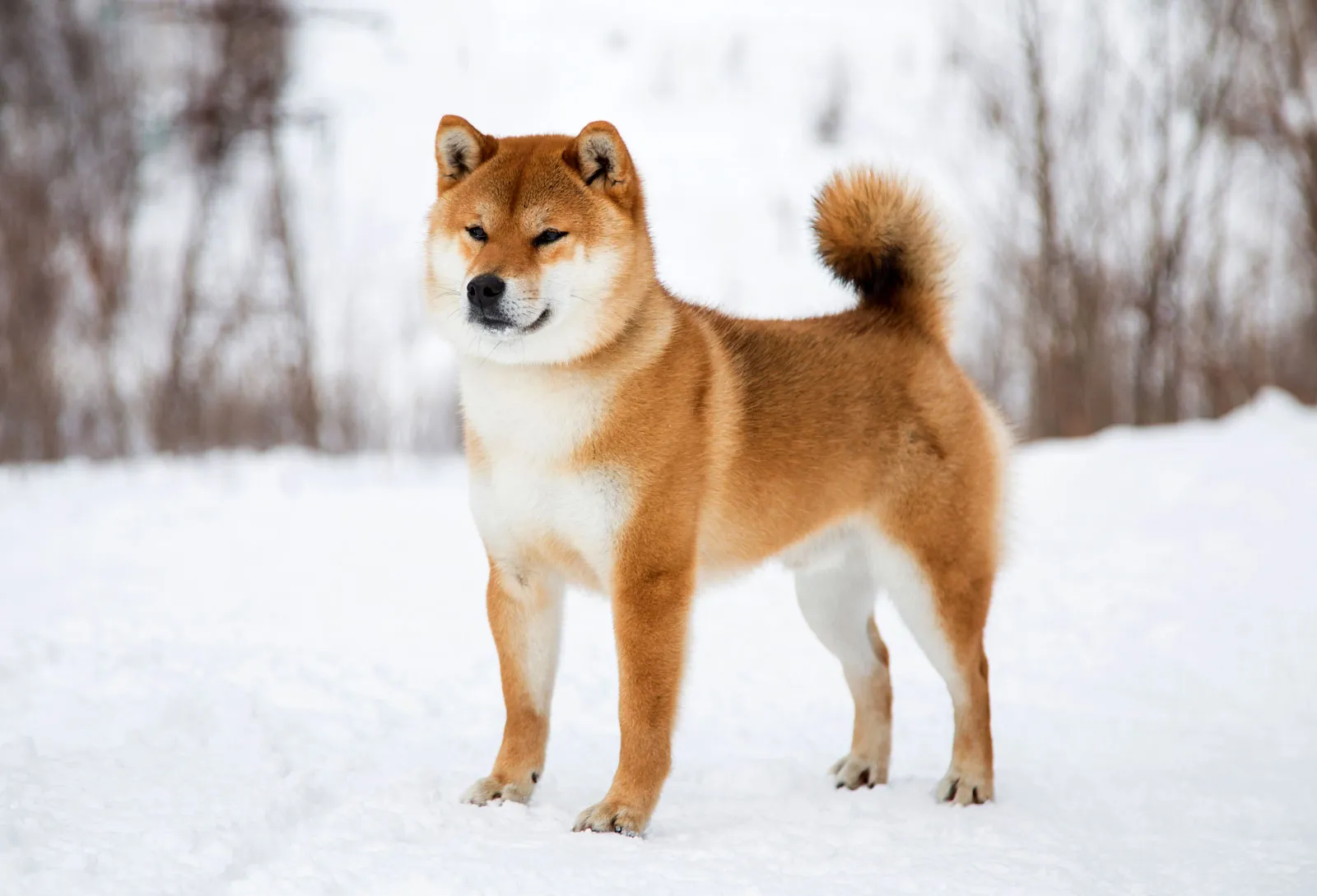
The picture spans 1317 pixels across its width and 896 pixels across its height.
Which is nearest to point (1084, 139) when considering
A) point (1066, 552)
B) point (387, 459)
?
point (1066, 552)

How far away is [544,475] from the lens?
10.4ft

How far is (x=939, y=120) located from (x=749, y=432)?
1098 centimetres

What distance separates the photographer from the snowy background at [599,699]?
281 cm

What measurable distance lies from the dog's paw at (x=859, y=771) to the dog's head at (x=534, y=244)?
1.80 m

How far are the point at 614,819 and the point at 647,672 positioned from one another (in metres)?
0.41

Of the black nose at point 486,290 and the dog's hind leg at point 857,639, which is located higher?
the black nose at point 486,290

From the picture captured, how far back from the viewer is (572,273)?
322 cm

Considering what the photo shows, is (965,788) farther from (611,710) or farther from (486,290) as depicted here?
(486,290)

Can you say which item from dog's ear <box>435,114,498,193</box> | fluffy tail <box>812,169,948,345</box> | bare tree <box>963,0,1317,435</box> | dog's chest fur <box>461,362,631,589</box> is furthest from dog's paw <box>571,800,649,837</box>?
bare tree <box>963,0,1317,435</box>

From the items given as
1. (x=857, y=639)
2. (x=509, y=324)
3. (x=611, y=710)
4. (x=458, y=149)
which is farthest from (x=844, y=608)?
(x=458, y=149)

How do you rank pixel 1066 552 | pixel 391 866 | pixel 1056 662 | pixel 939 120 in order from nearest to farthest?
pixel 391 866
pixel 1056 662
pixel 1066 552
pixel 939 120

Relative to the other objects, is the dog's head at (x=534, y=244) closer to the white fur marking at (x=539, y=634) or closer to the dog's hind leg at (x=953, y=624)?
the white fur marking at (x=539, y=634)

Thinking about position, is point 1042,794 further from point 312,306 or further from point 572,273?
point 312,306

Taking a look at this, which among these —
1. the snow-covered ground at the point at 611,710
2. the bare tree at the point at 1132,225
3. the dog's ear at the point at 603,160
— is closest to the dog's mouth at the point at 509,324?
the dog's ear at the point at 603,160
